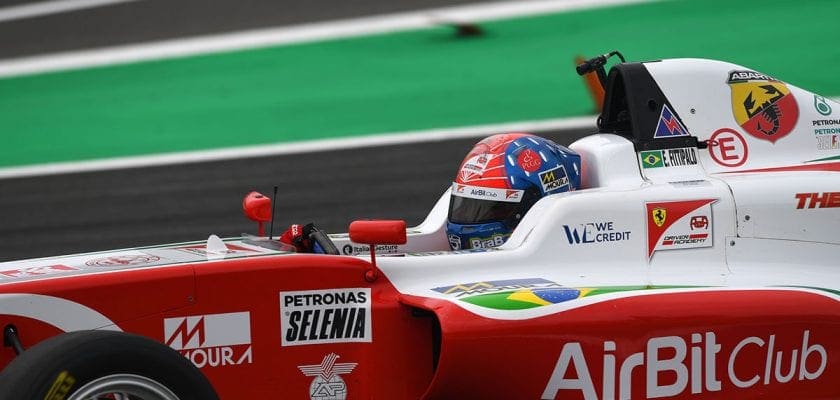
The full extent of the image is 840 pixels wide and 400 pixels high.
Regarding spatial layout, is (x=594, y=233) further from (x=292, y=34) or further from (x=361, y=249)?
(x=292, y=34)

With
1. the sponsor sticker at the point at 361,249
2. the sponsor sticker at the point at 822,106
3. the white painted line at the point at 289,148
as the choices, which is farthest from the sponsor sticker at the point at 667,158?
the white painted line at the point at 289,148

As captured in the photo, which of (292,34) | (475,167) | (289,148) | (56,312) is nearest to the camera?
(56,312)

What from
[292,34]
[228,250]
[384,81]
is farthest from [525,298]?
[292,34]

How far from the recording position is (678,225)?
4.99 meters

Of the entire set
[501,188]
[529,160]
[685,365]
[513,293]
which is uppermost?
[529,160]

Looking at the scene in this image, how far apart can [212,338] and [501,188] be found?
4.64 feet

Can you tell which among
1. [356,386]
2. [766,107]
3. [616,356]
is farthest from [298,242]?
[766,107]

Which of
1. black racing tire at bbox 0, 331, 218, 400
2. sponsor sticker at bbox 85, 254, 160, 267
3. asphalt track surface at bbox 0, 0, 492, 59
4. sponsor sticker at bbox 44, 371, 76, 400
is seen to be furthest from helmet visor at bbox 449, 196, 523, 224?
asphalt track surface at bbox 0, 0, 492, 59

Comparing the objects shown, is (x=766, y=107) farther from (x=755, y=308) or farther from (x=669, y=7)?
(x=669, y=7)

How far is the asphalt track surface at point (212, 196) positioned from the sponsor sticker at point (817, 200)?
131 inches

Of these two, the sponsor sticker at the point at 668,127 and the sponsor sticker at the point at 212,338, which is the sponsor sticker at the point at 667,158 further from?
the sponsor sticker at the point at 212,338

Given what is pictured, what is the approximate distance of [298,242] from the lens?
526 centimetres

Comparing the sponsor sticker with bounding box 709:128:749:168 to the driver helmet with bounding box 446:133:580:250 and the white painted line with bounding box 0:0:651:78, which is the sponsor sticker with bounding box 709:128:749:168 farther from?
the white painted line with bounding box 0:0:651:78

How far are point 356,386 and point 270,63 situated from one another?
7360mm
